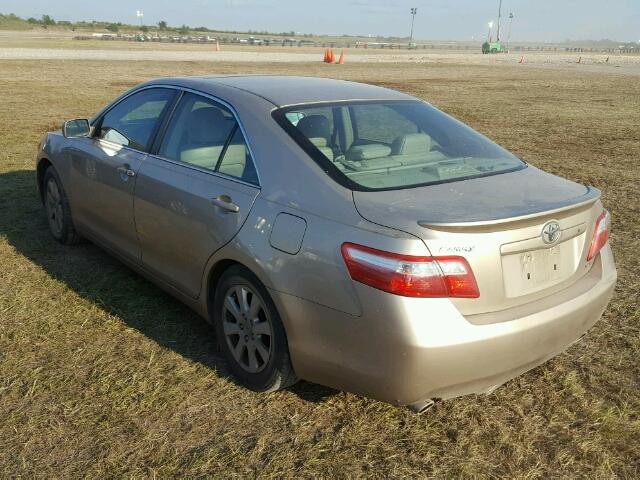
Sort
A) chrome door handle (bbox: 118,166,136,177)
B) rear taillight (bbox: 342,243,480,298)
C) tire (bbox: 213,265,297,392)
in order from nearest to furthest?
rear taillight (bbox: 342,243,480,298), tire (bbox: 213,265,297,392), chrome door handle (bbox: 118,166,136,177)

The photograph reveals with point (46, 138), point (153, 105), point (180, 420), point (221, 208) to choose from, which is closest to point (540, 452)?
point (180, 420)

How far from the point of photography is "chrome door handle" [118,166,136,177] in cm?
389

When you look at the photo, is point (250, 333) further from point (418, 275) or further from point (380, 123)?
point (380, 123)

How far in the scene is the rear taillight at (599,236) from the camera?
2.95 metres

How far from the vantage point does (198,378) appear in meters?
3.28

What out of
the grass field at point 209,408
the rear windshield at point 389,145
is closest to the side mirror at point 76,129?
the grass field at point 209,408

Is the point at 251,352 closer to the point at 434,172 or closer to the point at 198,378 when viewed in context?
the point at 198,378

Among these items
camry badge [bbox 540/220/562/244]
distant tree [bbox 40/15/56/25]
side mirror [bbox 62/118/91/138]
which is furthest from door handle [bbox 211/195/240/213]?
distant tree [bbox 40/15/56/25]

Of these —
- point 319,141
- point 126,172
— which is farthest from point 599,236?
point 126,172

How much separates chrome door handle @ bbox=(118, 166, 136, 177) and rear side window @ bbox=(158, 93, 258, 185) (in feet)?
0.86

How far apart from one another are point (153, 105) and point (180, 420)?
7.09 feet

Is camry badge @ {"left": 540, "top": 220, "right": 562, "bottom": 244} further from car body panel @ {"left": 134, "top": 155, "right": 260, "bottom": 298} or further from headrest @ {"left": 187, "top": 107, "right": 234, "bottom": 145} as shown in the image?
headrest @ {"left": 187, "top": 107, "right": 234, "bottom": 145}

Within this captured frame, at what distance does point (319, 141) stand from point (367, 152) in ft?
0.84

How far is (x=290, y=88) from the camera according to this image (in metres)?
3.56
